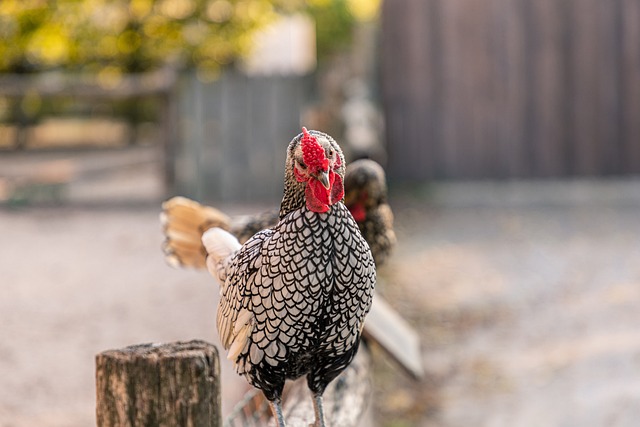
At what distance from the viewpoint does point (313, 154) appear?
194 cm

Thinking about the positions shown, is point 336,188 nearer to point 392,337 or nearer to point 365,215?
point 365,215

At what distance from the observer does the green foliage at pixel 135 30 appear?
46.7 feet

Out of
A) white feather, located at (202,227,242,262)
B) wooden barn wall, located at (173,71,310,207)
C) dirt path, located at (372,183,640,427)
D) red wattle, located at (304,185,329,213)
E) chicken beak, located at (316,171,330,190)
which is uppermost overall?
chicken beak, located at (316,171,330,190)

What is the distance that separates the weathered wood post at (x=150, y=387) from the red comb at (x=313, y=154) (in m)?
0.47

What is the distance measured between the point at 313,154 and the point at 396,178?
27.6 feet

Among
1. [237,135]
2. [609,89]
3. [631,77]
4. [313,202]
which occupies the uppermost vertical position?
[313,202]

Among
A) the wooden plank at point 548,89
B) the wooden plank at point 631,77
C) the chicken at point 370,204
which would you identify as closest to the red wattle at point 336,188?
the chicken at point 370,204

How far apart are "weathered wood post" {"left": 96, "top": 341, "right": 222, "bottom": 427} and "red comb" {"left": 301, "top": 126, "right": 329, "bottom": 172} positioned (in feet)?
1.54

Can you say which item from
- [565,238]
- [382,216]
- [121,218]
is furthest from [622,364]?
[121,218]

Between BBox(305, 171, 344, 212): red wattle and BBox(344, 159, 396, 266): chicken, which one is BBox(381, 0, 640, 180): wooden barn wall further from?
BBox(305, 171, 344, 212): red wattle

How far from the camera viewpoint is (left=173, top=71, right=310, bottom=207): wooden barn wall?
32.9ft

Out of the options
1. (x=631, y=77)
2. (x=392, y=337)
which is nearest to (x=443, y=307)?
(x=392, y=337)

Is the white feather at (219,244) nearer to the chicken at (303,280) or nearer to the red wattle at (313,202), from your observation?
the chicken at (303,280)

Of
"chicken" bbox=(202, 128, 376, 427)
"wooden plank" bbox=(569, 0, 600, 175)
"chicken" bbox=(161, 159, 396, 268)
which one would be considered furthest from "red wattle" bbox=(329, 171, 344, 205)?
"wooden plank" bbox=(569, 0, 600, 175)
